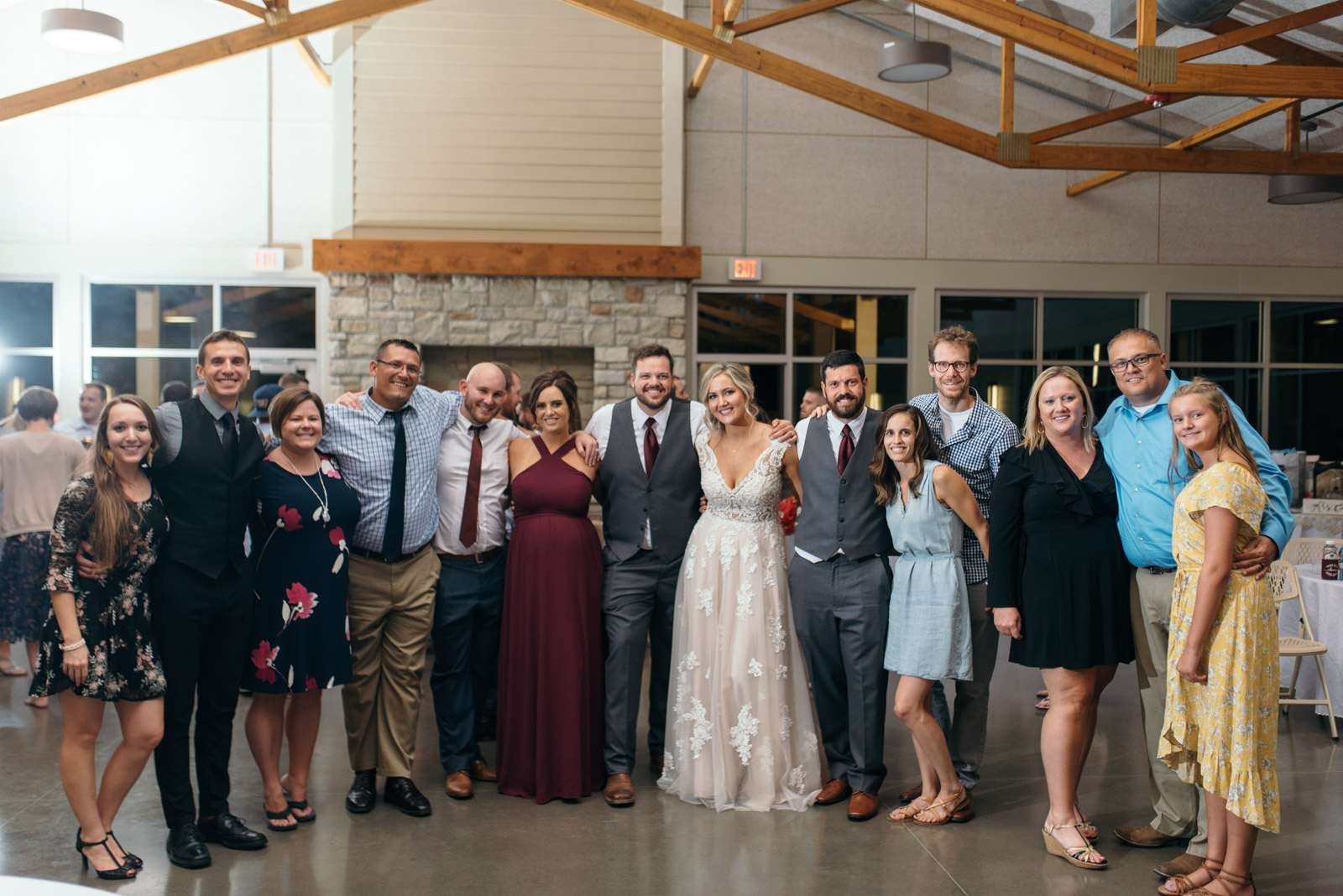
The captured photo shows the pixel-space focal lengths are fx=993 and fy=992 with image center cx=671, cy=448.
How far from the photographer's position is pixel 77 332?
869cm

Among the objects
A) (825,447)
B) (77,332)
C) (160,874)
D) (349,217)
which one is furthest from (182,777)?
(77,332)

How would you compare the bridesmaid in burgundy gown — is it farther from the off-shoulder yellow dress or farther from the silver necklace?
the off-shoulder yellow dress

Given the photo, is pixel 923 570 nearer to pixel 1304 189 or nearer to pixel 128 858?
pixel 128 858

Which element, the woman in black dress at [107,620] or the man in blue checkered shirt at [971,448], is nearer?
the woman in black dress at [107,620]

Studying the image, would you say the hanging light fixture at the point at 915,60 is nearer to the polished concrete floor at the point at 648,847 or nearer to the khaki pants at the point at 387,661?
Result: the polished concrete floor at the point at 648,847

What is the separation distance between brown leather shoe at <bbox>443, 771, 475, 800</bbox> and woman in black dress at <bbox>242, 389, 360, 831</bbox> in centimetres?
61

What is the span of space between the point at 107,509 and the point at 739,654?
7.20 feet

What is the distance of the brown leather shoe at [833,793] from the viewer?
3.84 metres

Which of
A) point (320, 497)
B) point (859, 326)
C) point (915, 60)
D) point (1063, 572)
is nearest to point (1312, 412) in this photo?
point (859, 326)

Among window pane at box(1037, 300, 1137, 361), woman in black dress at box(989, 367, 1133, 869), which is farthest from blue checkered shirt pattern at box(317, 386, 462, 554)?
window pane at box(1037, 300, 1137, 361)

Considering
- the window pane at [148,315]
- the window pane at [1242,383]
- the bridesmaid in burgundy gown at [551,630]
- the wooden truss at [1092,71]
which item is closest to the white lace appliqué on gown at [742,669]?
the bridesmaid in burgundy gown at [551,630]

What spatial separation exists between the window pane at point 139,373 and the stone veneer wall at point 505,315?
1.46 metres

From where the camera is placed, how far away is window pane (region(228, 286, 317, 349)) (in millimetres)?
8906

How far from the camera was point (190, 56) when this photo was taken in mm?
6543
